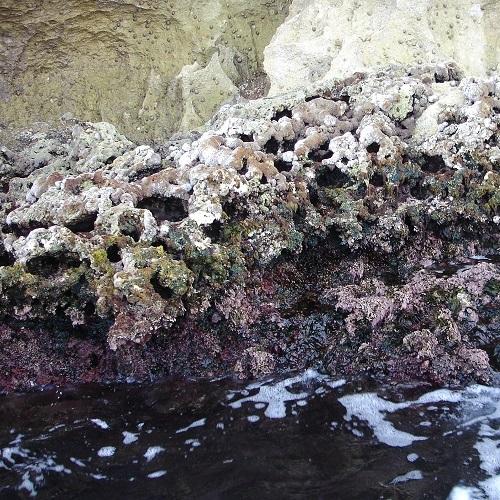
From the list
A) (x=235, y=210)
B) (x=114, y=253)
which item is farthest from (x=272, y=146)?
(x=114, y=253)

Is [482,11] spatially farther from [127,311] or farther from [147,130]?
[127,311]

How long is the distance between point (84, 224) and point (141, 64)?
216 inches

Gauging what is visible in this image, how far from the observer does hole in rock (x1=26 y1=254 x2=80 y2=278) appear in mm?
5074

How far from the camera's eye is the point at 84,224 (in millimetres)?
5652

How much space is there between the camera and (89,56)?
9891 mm

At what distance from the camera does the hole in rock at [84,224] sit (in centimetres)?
560

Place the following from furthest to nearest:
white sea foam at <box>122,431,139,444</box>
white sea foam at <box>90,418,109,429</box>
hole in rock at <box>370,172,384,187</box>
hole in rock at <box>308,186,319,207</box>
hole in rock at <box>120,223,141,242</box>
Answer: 1. hole in rock at <box>370,172,384,187</box>
2. hole in rock at <box>308,186,319,207</box>
3. hole in rock at <box>120,223,141,242</box>
4. white sea foam at <box>90,418,109,429</box>
5. white sea foam at <box>122,431,139,444</box>

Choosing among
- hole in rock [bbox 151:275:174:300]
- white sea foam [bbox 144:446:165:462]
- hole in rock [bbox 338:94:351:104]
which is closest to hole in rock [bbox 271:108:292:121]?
hole in rock [bbox 338:94:351:104]

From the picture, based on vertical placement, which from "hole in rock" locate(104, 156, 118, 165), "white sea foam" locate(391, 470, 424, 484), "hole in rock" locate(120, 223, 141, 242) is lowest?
"white sea foam" locate(391, 470, 424, 484)

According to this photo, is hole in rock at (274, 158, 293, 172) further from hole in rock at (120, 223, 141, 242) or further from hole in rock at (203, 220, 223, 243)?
hole in rock at (120, 223, 141, 242)

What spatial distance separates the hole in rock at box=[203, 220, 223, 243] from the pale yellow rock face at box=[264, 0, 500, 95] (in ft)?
15.0

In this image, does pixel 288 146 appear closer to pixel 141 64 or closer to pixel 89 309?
pixel 89 309

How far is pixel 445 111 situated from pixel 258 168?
2.98 metres

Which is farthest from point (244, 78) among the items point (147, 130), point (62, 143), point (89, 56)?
point (62, 143)
